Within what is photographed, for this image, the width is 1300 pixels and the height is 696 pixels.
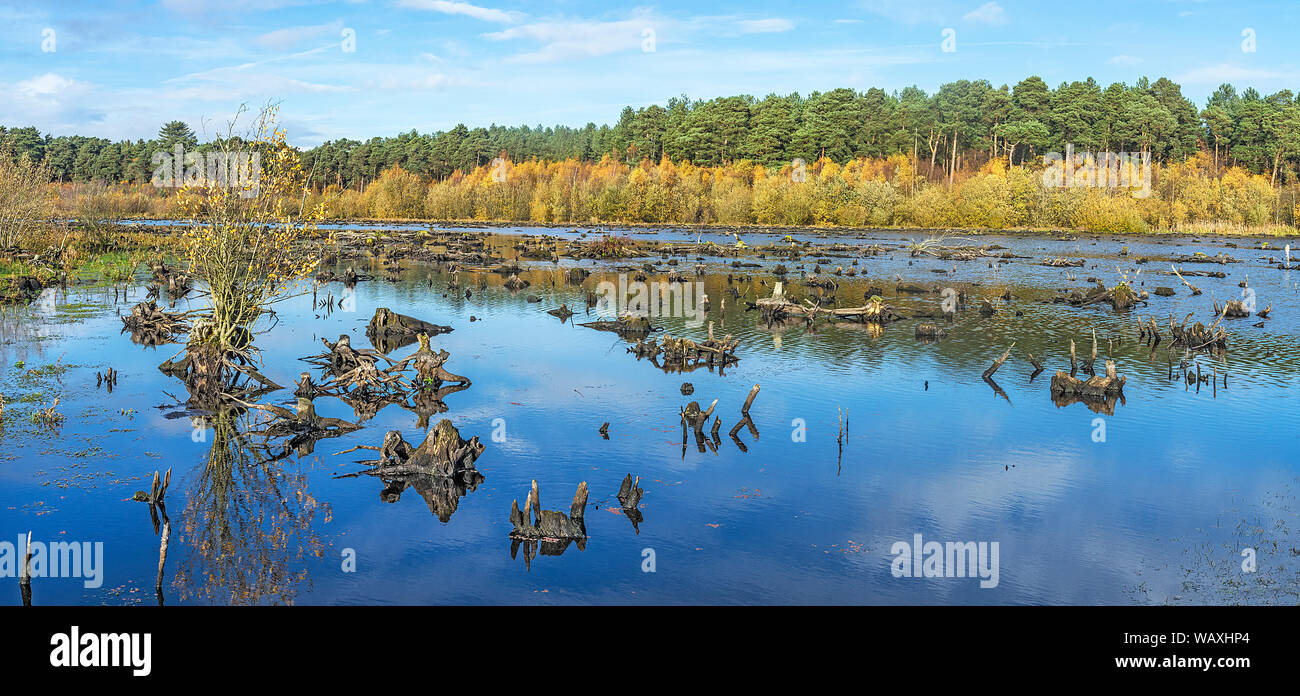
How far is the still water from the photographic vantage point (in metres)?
12.4

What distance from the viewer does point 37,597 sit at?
11.6 metres

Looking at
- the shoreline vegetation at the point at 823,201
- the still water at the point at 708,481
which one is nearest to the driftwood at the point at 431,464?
the still water at the point at 708,481

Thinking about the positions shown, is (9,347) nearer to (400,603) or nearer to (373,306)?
(373,306)

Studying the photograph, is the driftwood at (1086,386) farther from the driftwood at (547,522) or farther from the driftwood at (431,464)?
the driftwood at (431,464)

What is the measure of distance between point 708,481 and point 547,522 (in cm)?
369

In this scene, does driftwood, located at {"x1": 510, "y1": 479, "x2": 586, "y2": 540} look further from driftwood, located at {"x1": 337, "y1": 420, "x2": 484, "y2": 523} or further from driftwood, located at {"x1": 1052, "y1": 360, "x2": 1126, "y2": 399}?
driftwood, located at {"x1": 1052, "y1": 360, "x2": 1126, "y2": 399}

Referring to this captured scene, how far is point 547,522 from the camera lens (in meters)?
13.8

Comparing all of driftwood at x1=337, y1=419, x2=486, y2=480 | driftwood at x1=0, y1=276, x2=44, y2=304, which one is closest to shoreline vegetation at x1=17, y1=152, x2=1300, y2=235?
driftwood at x1=0, y1=276, x2=44, y2=304

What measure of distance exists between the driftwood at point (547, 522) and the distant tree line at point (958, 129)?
122 meters

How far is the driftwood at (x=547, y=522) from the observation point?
45.1 ft

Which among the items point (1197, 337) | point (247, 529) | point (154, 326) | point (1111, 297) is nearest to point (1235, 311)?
point (1111, 297)

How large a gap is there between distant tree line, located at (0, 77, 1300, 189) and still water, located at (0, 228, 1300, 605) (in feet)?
358
